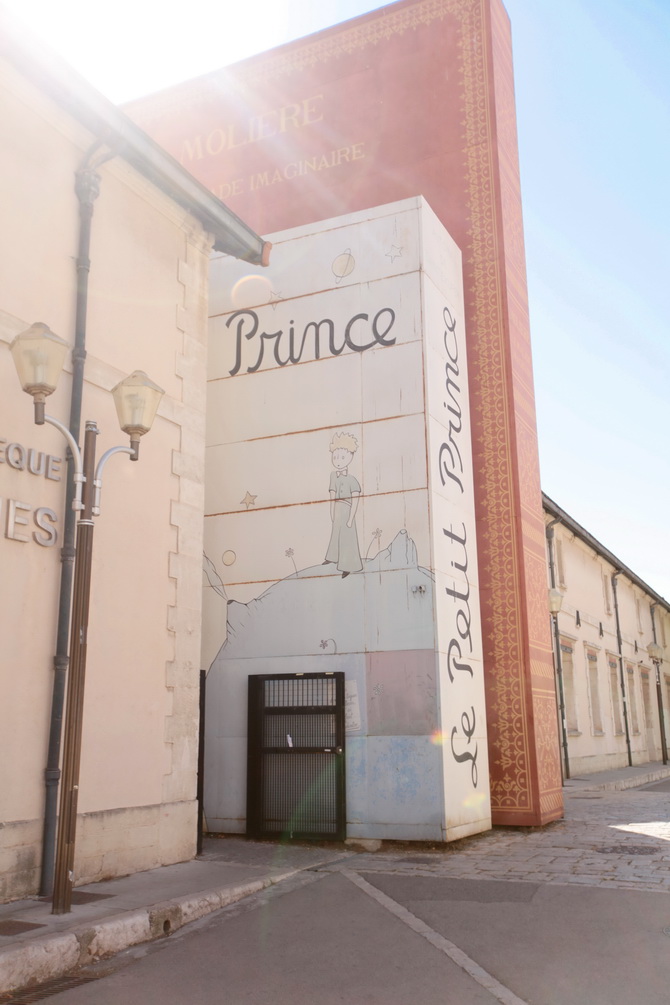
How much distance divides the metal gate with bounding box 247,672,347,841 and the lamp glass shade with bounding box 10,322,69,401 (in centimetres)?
599

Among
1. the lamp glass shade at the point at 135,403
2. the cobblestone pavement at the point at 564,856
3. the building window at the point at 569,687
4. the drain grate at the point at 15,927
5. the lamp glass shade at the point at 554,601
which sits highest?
the lamp glass shade at the point at 135,403

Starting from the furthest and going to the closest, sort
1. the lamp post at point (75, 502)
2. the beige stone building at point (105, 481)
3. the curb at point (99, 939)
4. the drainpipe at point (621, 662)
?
1. the drainpipe at point (621, 662)
2. the beige stone building at point (105, 481)
3. the lamp post at point (75, 502)
4. the curb at point (99, 939)

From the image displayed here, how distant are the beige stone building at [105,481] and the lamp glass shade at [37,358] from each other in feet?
3.85

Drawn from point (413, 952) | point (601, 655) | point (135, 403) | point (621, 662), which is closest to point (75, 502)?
point (135, 403)

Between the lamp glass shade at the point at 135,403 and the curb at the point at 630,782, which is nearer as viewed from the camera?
the lamp glass shade at the point at 135,403

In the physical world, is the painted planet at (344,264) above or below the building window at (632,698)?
above

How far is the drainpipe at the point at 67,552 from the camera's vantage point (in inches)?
298

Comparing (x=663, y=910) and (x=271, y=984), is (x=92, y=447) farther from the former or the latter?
(x=663, y=910)

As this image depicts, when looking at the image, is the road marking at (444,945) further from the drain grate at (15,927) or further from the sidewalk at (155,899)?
the drain grate at (15,927)

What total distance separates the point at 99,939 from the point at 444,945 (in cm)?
237

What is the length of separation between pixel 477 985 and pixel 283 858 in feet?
16.0

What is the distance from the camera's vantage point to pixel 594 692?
26.0m

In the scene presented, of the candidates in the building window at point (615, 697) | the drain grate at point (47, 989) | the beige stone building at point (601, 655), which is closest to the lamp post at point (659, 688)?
the beige stone building at point (601, 655)

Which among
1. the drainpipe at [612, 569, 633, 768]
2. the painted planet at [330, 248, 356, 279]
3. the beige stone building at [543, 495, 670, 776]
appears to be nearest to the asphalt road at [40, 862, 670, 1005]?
the painted planet at [330, 248, 356, 279]
